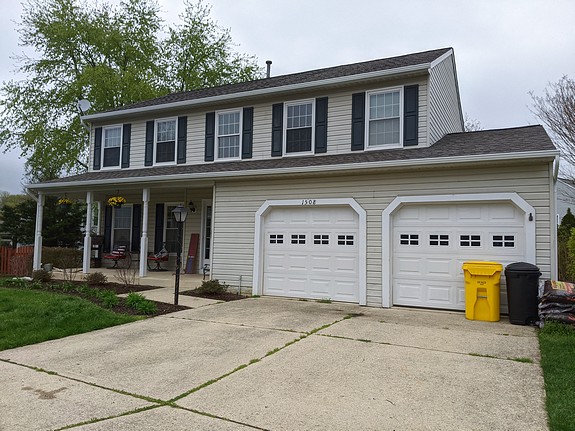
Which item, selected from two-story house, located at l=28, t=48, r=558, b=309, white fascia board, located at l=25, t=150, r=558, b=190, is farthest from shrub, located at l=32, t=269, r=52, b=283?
white fascia board, located at l=25, t=150, r=558, b=190

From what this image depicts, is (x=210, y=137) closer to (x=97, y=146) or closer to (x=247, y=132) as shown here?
(x=247, y=132)

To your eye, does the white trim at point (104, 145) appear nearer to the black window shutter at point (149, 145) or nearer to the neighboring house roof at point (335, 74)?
the neighboring house roof at point (335, 74)

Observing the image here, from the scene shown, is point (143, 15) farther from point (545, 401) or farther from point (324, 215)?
point (545, 401)

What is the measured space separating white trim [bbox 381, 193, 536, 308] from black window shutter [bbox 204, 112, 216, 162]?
6.26 m

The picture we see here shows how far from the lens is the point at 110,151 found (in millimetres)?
A: 15344

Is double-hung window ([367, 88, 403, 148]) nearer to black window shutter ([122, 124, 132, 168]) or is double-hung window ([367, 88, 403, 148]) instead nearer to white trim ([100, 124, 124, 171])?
black window shutter ([122, 124, 132, 168])

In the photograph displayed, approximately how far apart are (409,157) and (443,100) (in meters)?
4.12

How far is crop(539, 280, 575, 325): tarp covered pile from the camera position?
20.8 ft

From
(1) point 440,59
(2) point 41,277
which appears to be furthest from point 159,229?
(1) point 440,59

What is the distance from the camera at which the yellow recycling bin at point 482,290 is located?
7.32 meters

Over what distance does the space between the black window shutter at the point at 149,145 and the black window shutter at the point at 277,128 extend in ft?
15.7

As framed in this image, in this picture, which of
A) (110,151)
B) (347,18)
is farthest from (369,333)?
(347,18)

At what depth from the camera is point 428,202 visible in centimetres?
847

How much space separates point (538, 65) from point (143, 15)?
72.3ft
